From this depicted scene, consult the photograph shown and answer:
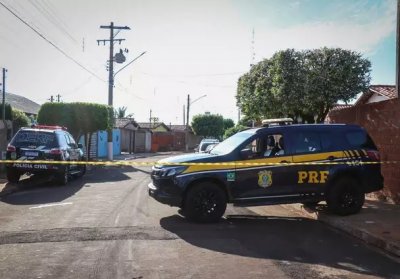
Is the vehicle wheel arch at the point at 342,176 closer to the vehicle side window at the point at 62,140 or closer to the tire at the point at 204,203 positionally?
the tire at the point at 204,203

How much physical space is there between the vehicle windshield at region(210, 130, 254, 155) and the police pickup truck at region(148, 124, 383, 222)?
0.11ft

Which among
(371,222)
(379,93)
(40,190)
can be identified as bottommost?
(371,222)

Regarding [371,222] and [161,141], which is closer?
[371,222]

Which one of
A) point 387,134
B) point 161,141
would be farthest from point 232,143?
point 161,141

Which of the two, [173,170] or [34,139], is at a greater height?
[34,139]

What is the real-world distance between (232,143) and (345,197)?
2.64m

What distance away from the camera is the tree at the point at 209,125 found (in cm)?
7931

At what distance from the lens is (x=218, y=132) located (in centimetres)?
7969

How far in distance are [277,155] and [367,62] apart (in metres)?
8.89

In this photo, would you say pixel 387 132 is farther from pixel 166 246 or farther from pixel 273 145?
pixel 166 246

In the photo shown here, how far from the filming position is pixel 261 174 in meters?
9.87

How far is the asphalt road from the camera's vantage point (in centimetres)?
623

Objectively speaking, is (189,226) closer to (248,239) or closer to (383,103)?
(248,239)

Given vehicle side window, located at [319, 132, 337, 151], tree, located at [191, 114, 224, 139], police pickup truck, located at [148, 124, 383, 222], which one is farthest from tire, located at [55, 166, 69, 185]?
tree, located at [191, 114, 224, 139]
